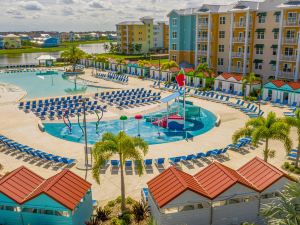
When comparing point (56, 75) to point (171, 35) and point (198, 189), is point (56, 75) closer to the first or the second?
point (171, 35)

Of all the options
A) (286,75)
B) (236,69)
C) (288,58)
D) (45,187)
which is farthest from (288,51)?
(45,187)

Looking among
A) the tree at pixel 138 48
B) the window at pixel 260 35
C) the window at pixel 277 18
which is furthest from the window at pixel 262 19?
the tree at pixel 138 48

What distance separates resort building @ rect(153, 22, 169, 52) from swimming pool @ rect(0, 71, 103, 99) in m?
54.8

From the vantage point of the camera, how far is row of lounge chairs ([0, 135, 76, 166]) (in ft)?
73.3

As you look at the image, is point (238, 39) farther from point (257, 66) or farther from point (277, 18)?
point (277, 18)

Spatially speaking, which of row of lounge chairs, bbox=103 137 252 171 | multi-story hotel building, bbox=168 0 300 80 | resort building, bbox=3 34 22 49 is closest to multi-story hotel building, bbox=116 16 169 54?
multi-story hotel building, bbox=168 0 300 80

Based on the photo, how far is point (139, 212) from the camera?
15.6m

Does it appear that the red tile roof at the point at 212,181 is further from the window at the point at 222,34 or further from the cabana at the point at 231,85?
the window at the point at 222,34

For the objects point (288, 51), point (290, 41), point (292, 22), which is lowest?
point (288, 51)

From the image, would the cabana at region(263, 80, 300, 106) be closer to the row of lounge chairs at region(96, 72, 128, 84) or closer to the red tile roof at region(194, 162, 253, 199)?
the row of lounge chairs at region(96, 72, 128, 84)

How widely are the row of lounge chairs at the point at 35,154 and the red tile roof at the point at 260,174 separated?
1193cm

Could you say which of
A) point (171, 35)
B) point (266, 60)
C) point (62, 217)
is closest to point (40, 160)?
point (62, 217)

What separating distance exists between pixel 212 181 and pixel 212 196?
110 cm

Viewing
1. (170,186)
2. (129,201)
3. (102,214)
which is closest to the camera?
(170,186)
